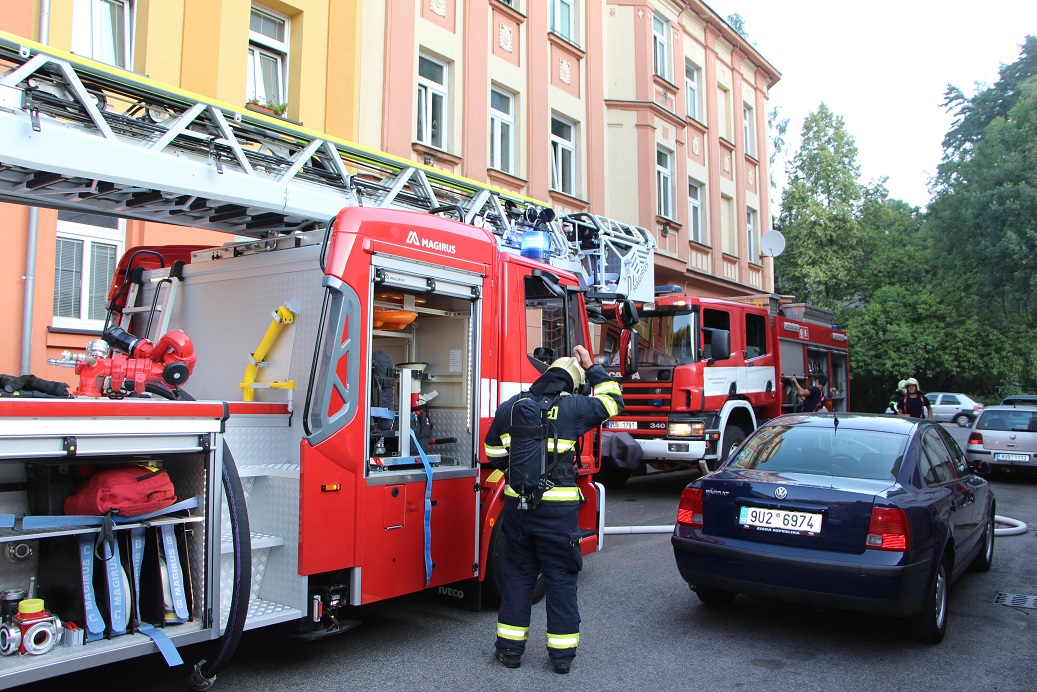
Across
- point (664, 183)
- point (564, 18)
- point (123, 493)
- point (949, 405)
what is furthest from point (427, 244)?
point (949, 405)

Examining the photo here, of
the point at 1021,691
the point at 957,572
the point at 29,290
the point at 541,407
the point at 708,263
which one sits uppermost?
the point at 708,263

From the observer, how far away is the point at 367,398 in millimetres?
4621

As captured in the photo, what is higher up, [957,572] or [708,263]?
[708,263]

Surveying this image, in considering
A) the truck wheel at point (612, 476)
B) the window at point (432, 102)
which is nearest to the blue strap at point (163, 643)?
the truck wheel at point (612, 476)

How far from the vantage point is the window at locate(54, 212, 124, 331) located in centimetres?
945

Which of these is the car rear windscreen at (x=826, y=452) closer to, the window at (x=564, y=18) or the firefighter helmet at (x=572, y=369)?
the firefighter helmet at (x=572, y=369)

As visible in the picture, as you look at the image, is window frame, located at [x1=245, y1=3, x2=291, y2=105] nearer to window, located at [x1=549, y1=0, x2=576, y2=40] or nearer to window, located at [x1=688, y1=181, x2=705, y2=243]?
→ window, located at [x1=549, y1=0, x2=576, y2=40]

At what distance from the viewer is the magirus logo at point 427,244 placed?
16.3ft

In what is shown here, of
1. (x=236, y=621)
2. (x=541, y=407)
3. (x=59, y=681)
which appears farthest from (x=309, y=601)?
(x=541, y=407)

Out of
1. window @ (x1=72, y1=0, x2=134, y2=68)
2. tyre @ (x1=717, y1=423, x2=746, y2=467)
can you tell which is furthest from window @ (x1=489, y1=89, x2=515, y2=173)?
tyre @ (x1=717, y1=423, x2=746, y2=467)

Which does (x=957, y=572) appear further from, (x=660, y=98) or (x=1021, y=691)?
(x=660, y=98)

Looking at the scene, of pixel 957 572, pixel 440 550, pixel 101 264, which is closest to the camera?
pixel 440 550

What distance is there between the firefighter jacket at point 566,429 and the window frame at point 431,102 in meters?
9.67

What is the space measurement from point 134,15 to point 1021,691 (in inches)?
439
